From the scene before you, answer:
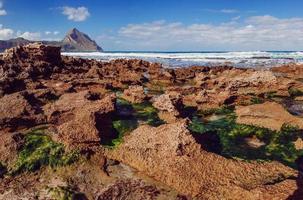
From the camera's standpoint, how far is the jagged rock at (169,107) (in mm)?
9626

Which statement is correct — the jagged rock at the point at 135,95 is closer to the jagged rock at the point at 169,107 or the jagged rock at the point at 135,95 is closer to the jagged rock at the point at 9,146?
the jagged rock at the point at 169,107

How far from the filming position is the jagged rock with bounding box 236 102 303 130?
9438mm

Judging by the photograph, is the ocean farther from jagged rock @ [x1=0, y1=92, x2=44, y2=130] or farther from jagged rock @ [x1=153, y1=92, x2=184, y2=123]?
jagged rock @ [x1=0, y1=92, x2=44, y2=130]

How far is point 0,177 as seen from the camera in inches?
282

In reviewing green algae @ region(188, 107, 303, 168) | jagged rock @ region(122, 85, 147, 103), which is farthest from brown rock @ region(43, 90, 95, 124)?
green algae @ region(188, 107, 303, 168)

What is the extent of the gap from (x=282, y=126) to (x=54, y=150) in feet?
16.9

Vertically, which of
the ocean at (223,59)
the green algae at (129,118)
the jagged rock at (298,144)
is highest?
the green algae at (129,118)

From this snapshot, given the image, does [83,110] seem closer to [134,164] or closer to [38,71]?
[134,164]

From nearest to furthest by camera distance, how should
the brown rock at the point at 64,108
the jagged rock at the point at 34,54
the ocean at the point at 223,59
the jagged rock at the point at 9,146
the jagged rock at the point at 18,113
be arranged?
1. the jagged rock at the point at 9,146
2. the jagged rock at the point at 18,113
3. the brown rock at the point at 64,108
4. the jagged rock at the point at 34,54
5. the ocean at the point at 223,59

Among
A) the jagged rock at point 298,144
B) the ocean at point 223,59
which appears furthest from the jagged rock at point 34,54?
the ocean at point 223,59

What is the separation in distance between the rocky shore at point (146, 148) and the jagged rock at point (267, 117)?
0.03m

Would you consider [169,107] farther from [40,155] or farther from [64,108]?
[40,155]

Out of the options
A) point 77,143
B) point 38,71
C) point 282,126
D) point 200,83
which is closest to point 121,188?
point 77,143

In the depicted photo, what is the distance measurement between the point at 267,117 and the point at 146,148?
3968mm
